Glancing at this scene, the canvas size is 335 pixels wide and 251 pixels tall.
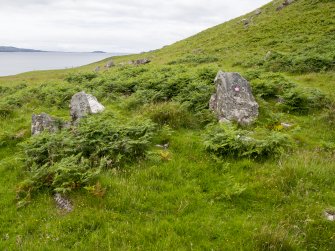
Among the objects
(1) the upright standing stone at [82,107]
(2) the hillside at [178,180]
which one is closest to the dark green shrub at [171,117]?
(2) the hillside at [178,180]

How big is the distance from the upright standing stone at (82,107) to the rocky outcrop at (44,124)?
1.36 metres

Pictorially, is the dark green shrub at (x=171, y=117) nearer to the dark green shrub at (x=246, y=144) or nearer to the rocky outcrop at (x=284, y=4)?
the dark green shrub at (x=246, y=144)

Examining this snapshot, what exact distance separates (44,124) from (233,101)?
26.9 feet

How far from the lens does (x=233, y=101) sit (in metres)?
14.8

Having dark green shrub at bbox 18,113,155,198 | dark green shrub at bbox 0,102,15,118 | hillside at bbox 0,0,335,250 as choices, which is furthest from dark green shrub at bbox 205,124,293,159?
dark green shrub at bbox 0,102,15,118

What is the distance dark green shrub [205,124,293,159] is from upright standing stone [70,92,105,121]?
5970mm

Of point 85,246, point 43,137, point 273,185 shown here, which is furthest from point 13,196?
point 273,185

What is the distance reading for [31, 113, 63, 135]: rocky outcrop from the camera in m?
13.2

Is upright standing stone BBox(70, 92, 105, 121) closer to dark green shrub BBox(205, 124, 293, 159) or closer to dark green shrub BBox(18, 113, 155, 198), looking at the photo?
dark green shrub BBox(18, 113, 155, 198)

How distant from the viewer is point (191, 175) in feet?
32.9

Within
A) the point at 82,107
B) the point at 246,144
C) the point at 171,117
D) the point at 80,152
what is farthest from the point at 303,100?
the point at 80,152

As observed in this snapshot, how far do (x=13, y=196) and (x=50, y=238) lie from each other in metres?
2.64

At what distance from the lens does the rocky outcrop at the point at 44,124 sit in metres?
13.2

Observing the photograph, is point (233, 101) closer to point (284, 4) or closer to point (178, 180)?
point (178, 180)
